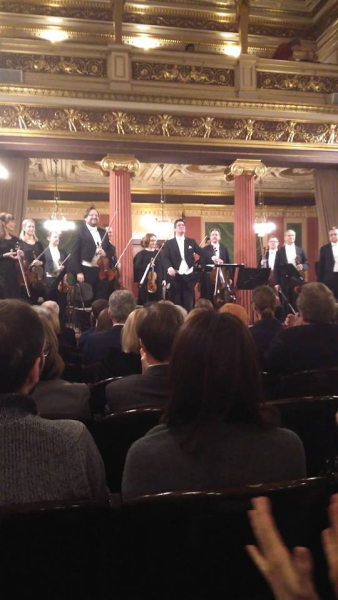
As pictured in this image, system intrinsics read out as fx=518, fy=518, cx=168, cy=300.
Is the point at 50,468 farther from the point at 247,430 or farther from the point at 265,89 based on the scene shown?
the point at 265,89

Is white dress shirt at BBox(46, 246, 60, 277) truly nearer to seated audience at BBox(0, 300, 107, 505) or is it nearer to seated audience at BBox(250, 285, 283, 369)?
seated audience at BBox(250, 285, 283, 369)

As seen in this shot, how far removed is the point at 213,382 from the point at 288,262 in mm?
7684

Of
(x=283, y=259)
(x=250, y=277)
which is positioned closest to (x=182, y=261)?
(x=250, y=277)

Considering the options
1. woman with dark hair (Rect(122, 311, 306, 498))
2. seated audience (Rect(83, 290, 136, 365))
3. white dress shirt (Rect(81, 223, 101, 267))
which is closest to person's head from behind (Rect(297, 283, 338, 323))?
seated audience (Rect(83, 290, 136, 365))

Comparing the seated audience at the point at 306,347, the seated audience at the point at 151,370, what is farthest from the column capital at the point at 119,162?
the seated audience at the point at 151,370

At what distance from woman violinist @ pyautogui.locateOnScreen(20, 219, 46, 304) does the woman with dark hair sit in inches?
225

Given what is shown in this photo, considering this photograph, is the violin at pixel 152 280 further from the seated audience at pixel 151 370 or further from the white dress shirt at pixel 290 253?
the seated audience at pixel 151 370

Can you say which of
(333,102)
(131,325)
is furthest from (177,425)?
(333,102)

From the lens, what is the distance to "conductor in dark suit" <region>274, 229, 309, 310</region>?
802 cm

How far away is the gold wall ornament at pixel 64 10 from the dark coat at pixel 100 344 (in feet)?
33.3

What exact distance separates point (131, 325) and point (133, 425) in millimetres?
1008

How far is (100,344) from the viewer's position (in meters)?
3.01

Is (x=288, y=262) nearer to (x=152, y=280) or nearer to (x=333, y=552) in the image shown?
(x=152, y=280)

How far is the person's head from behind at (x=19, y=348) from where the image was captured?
3.73ft
